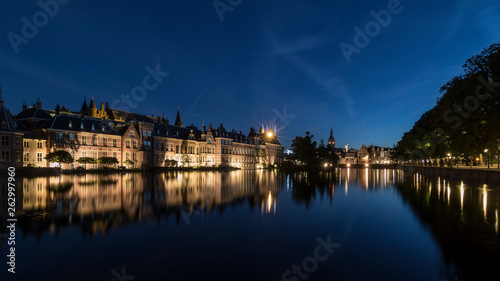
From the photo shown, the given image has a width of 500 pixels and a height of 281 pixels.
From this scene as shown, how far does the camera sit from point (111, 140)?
228 feet

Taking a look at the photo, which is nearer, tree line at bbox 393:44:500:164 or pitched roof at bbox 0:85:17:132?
tree line at bbox 393:44:500:164

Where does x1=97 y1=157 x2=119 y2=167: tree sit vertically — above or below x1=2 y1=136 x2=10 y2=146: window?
below

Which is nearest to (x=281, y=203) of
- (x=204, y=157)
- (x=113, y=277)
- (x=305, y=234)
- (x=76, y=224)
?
(x=305, y=234)

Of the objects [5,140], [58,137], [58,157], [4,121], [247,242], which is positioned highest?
[4,121]

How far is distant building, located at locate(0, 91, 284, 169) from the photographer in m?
55.2

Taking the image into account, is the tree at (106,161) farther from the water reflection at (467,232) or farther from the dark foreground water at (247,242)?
the water reflection at (467,232)

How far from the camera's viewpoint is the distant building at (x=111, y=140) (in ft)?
181

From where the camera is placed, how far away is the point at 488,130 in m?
28.8

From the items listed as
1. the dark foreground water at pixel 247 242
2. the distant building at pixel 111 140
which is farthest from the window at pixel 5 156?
the dark foreground water at pixel 247 242

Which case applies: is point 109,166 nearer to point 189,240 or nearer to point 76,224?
point 76,224

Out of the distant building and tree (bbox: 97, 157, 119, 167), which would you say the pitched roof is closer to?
the distant building

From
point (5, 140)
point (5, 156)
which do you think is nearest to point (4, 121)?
point (5, 140)

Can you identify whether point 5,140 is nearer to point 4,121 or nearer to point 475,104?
point 4,121

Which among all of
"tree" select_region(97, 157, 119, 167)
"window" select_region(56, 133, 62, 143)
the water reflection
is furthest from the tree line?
"window" select_region(56, 133, 62, 143)
